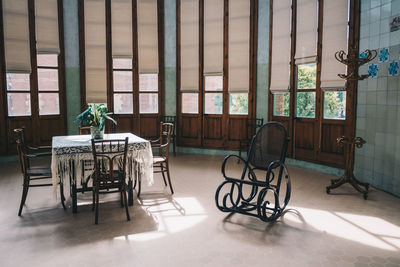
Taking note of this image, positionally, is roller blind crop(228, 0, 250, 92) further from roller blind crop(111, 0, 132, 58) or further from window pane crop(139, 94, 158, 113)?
roller blind crop(111, 0, 132, 58)

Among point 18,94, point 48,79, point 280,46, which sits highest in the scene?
point 280,46

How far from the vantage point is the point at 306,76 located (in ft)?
19.9

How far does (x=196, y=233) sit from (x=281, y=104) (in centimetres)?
394

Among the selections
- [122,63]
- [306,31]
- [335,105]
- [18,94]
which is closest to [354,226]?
[335,105]

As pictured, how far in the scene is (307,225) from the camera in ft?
11.6

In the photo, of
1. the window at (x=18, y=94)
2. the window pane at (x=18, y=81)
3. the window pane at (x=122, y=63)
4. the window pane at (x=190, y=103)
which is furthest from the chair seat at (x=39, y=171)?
the window pane at (x=190, y=103)

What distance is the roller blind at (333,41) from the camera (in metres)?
5.33

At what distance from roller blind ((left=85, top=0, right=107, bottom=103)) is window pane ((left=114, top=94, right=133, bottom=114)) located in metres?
0.29

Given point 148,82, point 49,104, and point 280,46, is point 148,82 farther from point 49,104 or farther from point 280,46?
point 280,46

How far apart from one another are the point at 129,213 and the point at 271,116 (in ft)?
12.5

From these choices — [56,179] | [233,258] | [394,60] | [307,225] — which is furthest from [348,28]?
[56,179]

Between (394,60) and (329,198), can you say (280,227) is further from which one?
(394,60)

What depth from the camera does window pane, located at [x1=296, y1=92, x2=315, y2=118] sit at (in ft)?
19.6

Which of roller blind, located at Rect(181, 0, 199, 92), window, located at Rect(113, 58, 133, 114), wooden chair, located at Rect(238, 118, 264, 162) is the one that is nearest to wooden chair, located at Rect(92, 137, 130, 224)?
wooden chair, located at Rect(238, 118, 264, 162)
